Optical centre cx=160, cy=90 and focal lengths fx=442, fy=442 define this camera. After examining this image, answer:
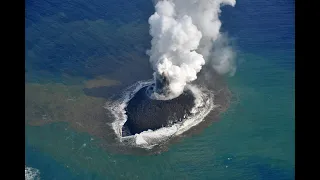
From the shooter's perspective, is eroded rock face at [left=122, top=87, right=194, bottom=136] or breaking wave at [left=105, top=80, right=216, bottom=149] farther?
eroded rock face at [left=122, top=87, right=194, bottom=136]

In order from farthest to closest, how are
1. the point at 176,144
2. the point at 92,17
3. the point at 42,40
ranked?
1. the point at 92,17
2. the point at 42,40
3. the point at 176,144

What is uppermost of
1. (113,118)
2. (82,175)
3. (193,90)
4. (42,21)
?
(42,21)

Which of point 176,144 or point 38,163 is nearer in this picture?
point 38,163

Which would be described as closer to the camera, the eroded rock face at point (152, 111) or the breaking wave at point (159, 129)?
the breaking wave at point (159, 129)

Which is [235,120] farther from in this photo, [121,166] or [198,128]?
[121,166]

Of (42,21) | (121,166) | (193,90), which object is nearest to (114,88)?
(193,90)

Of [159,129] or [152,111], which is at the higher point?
[152,111]

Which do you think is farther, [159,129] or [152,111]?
[152,111]

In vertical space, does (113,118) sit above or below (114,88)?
below
